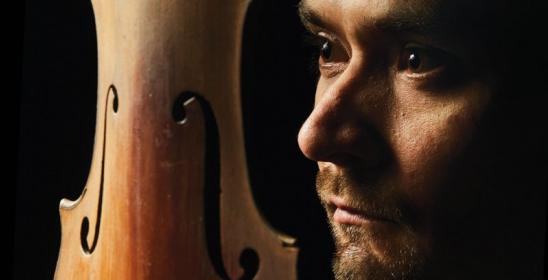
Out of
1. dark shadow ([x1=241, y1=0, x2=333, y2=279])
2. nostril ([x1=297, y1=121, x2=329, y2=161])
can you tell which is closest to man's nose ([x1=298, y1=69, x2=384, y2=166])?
nostril ([x1=297, y1=121, x2=329, y2=161])

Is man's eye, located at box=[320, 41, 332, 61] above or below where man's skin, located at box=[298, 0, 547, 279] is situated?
above

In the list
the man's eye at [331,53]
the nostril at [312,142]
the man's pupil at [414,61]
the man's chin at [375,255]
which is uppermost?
the man's eye at [331,53]

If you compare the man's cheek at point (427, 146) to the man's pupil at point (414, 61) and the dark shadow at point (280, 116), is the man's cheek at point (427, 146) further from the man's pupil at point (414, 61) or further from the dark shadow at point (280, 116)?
the dark shadow at point (280, 116)

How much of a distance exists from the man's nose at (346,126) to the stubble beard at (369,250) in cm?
5

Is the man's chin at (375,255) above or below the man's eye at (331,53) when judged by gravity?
below

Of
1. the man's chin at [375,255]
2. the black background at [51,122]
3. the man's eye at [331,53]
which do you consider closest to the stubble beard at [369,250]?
the man's chin at [375,255]

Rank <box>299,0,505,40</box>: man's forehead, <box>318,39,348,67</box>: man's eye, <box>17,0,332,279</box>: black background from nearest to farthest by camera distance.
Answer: <box>299,0,505,40</box>: man's forehead < <box>318,39,348,67</box>: man's eye < <box>17,0,332,279</box>: black background

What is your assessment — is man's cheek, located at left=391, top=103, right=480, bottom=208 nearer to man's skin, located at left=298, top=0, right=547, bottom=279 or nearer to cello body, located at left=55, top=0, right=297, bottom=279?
man's skin, located at left=298, top=0, right=547, bottom=279

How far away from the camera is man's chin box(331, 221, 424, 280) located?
1094mm

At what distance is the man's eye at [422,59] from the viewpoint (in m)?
1.05

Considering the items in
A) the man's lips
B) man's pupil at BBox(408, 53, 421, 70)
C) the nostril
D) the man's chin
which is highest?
man's pupil at BBox(408, 53, 421, 70)

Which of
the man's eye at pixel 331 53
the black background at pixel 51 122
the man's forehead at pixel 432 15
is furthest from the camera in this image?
the black background at pixel 51 122

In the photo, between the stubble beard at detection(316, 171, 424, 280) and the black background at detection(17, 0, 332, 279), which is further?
the black background at detection(17, 0, 332, 279)

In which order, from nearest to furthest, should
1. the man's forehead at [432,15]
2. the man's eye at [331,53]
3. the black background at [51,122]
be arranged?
the man's forehead at [432,15]
the man's eye at [331,53]
the black background at [51,122]
